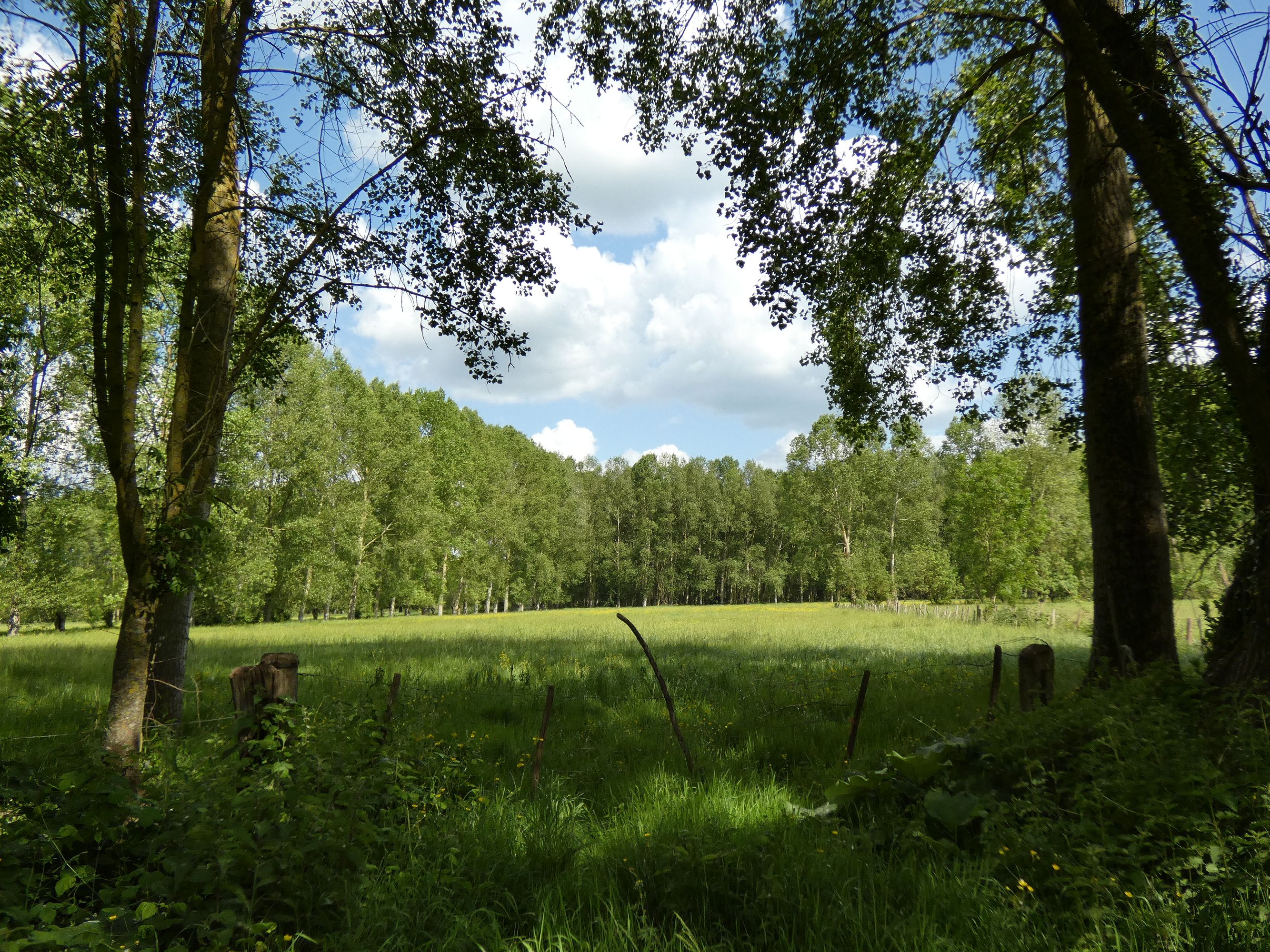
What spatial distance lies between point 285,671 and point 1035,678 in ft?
21.3

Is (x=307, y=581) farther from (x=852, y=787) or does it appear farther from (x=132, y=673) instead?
(x=852, y=787)

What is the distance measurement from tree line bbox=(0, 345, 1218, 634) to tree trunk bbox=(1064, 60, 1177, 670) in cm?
187

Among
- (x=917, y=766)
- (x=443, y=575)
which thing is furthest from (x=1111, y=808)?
(x=443, y=575)

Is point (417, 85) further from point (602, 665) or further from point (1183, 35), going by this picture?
point (602, 665)

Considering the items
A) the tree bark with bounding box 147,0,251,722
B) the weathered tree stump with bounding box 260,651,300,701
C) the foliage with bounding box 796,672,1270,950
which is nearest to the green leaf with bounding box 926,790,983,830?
the foliage with bounding box 796,672,1270,950

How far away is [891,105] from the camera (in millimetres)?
8617

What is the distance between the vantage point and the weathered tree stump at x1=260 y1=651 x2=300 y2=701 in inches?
188

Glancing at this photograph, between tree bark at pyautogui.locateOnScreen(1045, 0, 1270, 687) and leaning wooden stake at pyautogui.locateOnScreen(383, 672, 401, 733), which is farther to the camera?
leaning wooden stake at pyautogui.locateOnScreen(383, 672, 401, 733)

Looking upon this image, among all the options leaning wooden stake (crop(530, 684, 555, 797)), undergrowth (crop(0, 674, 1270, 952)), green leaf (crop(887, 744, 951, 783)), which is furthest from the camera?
leaning wooden stake (crop(530, 684, 555, 797))

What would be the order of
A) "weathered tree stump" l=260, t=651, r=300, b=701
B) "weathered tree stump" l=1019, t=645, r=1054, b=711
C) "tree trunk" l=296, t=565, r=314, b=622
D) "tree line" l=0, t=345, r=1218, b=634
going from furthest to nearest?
"tree trunk" l=296, t=565, r=314, b=622
"tree line" l=0, t=345, r=1218, b=634
"weathered tree stump" l=1019, t=645, r=1054, b=711
"weathered tree stump" l=260, t=651, r=300, b=701

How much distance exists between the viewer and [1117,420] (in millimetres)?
6324

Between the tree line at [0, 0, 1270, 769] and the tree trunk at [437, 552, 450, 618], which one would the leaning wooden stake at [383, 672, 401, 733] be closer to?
the tree line at [0, 0, 1270, 769]

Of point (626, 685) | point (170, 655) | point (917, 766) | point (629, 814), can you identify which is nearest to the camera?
point (917, 766)

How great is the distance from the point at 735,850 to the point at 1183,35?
27.6 feet
